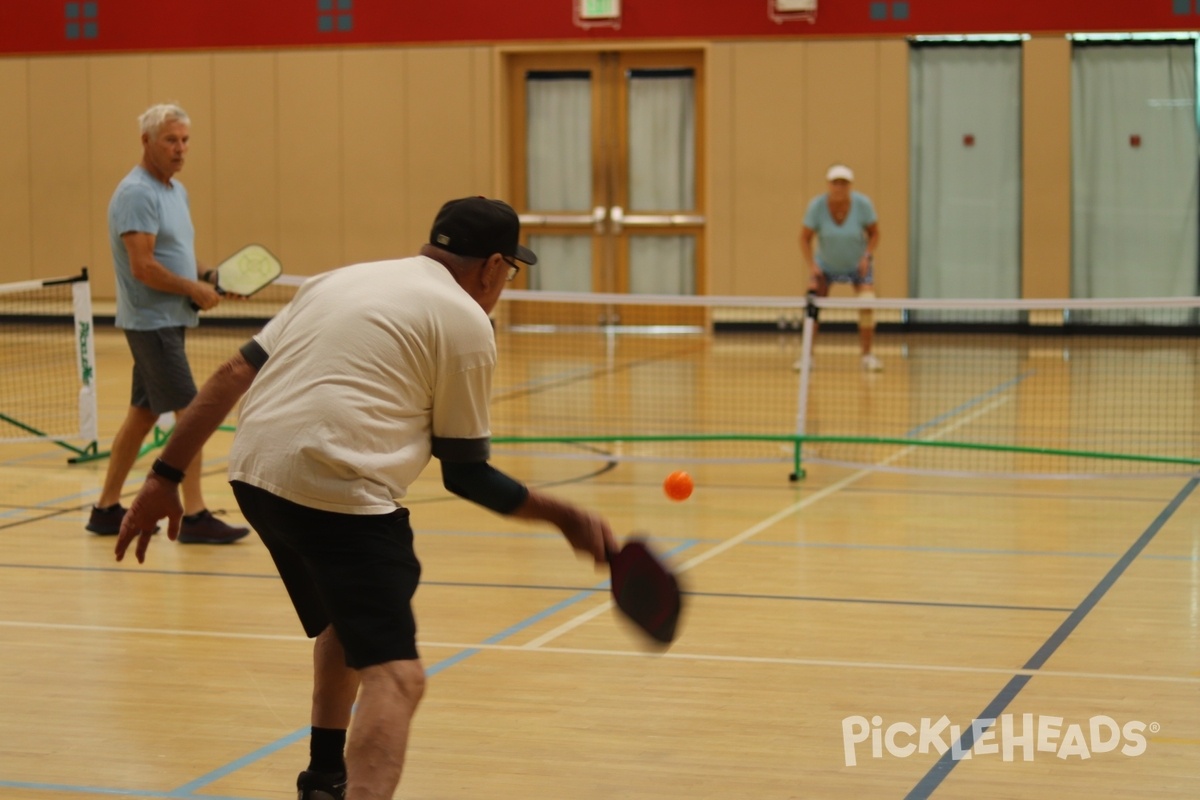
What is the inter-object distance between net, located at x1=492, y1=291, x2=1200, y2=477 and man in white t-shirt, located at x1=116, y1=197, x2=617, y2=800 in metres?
5.49

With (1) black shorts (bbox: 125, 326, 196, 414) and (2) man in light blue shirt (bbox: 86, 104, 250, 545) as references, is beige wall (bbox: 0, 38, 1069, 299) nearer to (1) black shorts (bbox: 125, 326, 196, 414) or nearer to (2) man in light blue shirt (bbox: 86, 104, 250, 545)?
(2) man in light blue shirt (bbox: 86, 104, 250, 545)

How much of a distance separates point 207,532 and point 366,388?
4.34 metres

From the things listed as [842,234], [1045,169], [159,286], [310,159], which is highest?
[310,159]

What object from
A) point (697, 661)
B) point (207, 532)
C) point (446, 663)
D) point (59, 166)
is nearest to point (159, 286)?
point (207, 532)

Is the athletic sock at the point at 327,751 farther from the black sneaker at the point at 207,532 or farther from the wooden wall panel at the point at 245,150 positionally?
the wooden wall panel at the point at 245,150

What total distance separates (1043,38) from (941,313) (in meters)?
3.38

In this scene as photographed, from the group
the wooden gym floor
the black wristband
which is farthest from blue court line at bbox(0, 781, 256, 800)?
the black wristband

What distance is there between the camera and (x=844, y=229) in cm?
1432

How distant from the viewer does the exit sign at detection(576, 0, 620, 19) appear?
19469 millimetres

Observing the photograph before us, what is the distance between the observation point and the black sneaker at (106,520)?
746 cm

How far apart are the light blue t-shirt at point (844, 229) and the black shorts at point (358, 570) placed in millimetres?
11454

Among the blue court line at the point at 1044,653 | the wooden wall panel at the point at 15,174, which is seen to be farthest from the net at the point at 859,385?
the wooden wall panel at the point at 15,174

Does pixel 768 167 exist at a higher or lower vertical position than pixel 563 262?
higher

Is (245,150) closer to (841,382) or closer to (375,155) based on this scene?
(375,155)
